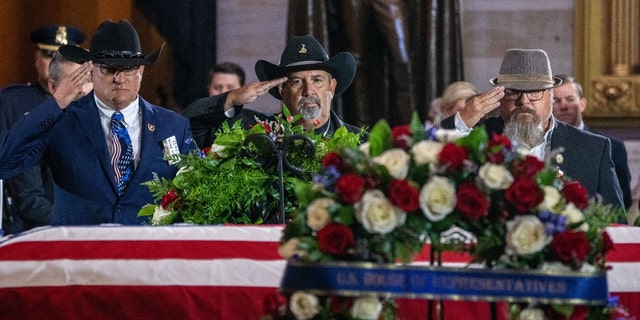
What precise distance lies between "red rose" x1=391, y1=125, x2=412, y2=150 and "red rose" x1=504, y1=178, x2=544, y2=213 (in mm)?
244

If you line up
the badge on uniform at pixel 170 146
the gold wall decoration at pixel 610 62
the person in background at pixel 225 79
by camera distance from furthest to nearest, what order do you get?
the gold wall decoration at pixel 610 62, the person in background at pixel 225 79, the badge on uniform at pixel 170 146

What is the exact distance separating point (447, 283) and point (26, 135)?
2.32m

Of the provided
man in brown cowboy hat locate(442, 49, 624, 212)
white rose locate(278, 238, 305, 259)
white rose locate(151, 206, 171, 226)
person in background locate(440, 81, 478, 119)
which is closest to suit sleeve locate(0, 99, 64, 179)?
white rose locate(151, 206, 171, 226)

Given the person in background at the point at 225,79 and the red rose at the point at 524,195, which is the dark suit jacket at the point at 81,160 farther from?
the person in background at the point at 225,79

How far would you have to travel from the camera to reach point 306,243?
276 cm

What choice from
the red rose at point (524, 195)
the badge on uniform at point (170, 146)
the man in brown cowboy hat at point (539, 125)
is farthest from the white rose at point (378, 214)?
the man in brown cowboy hat at point (539, 125)

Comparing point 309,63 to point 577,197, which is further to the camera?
point 309,63

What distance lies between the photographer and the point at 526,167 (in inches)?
107

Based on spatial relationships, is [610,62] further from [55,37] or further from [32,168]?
[32,168]

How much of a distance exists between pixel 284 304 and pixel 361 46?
5.07m

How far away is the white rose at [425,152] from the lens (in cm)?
270

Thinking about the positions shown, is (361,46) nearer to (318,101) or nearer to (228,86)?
(228,86)

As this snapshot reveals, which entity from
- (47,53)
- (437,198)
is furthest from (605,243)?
(47,53)

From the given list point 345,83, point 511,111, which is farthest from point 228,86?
point 511,111
